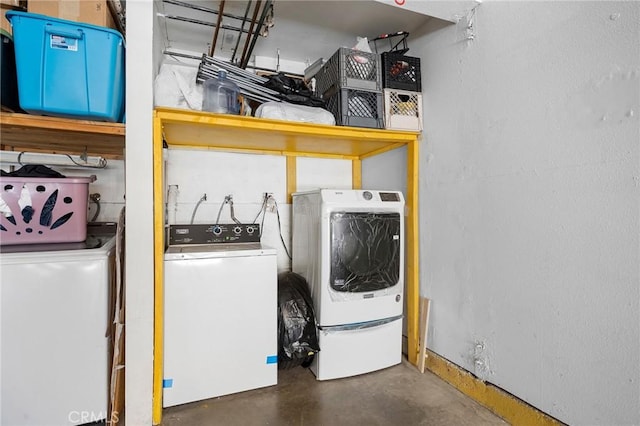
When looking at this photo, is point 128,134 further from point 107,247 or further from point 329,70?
point 329,70

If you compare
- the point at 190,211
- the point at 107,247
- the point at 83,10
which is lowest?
the point at 107,247

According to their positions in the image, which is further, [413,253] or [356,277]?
[413,253]

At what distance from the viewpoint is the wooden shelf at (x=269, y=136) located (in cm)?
189

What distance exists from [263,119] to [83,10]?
102 centimetres

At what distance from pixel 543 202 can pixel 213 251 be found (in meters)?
1.83

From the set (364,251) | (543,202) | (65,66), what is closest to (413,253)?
(364,251)

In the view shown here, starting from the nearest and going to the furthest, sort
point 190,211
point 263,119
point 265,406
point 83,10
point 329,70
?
point 83,10 → point 265,406 → point 263,119 → point 329,70 → point 190,211

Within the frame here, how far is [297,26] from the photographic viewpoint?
7.63 ft

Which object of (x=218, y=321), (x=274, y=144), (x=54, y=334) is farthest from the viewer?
(x=274, y=144)

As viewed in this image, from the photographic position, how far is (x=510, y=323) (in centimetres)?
170

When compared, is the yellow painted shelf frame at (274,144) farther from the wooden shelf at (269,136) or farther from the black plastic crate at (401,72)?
the black plastic crate at (401,72)

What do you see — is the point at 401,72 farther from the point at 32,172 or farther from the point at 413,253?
the point at 32,172

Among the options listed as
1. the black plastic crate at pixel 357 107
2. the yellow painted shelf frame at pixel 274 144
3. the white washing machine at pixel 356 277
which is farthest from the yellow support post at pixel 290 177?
the black plastic crate at pixel 357 107

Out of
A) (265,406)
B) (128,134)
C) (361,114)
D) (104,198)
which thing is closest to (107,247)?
(128,134)
